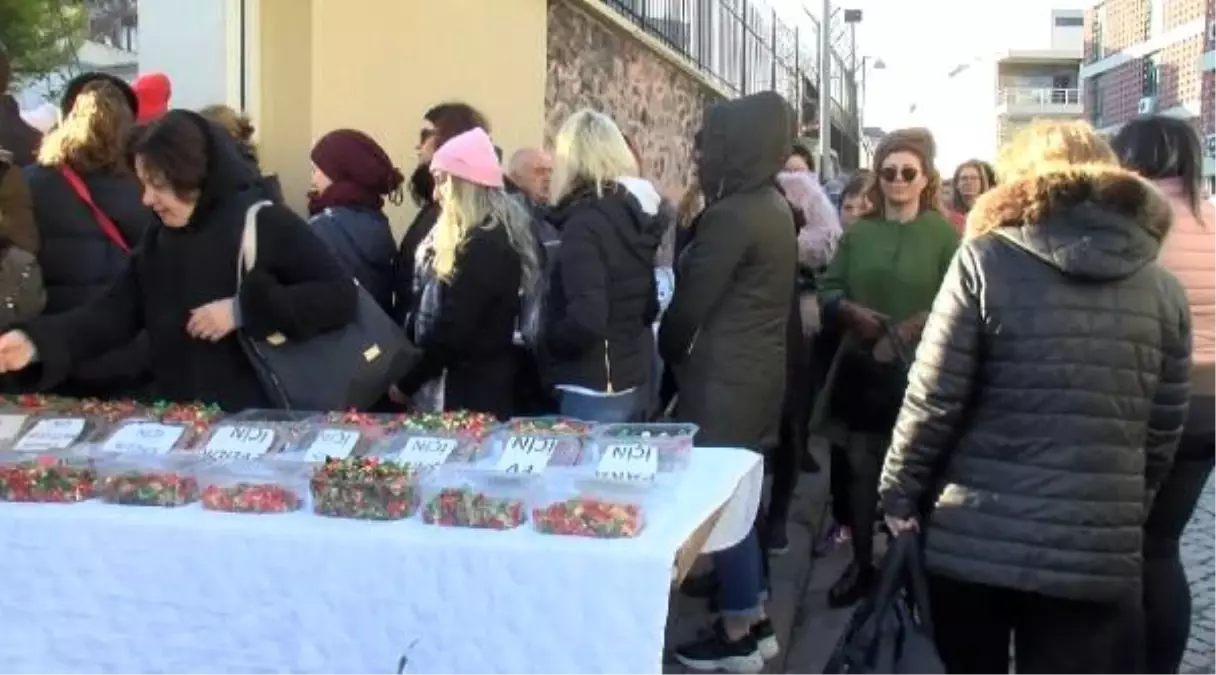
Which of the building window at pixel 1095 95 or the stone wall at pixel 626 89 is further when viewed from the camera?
the building window at pixel 1095 95

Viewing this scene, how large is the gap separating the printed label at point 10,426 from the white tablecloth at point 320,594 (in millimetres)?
333

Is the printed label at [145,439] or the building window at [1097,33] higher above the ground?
the building window at [1097,33]

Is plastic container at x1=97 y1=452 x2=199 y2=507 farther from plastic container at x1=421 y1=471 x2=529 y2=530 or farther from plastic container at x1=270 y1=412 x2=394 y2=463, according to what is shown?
plastic container at x1=421 y1=471 x2=529 y2=530

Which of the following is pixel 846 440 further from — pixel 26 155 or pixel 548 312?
pixel 26 155

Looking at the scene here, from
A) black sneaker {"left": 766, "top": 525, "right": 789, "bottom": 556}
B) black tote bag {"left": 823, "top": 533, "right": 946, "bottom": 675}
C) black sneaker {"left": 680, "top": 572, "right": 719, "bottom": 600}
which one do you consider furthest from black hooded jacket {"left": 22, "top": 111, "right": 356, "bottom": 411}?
black sneaker {"left": 766, "top": 525, "right": 789, "bottom": 556}

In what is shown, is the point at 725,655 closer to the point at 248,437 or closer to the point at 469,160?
the point at 469,160

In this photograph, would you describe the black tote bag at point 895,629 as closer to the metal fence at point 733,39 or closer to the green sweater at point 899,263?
the green sweater at point 899,263

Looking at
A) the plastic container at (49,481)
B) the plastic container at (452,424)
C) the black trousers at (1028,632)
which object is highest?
the plastic container at (452,424)

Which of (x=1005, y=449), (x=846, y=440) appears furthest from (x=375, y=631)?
(x=846, y=440)

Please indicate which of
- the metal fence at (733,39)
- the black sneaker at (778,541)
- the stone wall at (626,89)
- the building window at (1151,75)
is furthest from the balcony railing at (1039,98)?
the black sneaker at (778,541)

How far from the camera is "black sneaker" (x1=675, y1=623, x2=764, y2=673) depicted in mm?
4066

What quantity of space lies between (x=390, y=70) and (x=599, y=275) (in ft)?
8.80

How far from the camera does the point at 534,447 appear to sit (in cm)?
269

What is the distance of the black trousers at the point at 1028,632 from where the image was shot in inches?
111
